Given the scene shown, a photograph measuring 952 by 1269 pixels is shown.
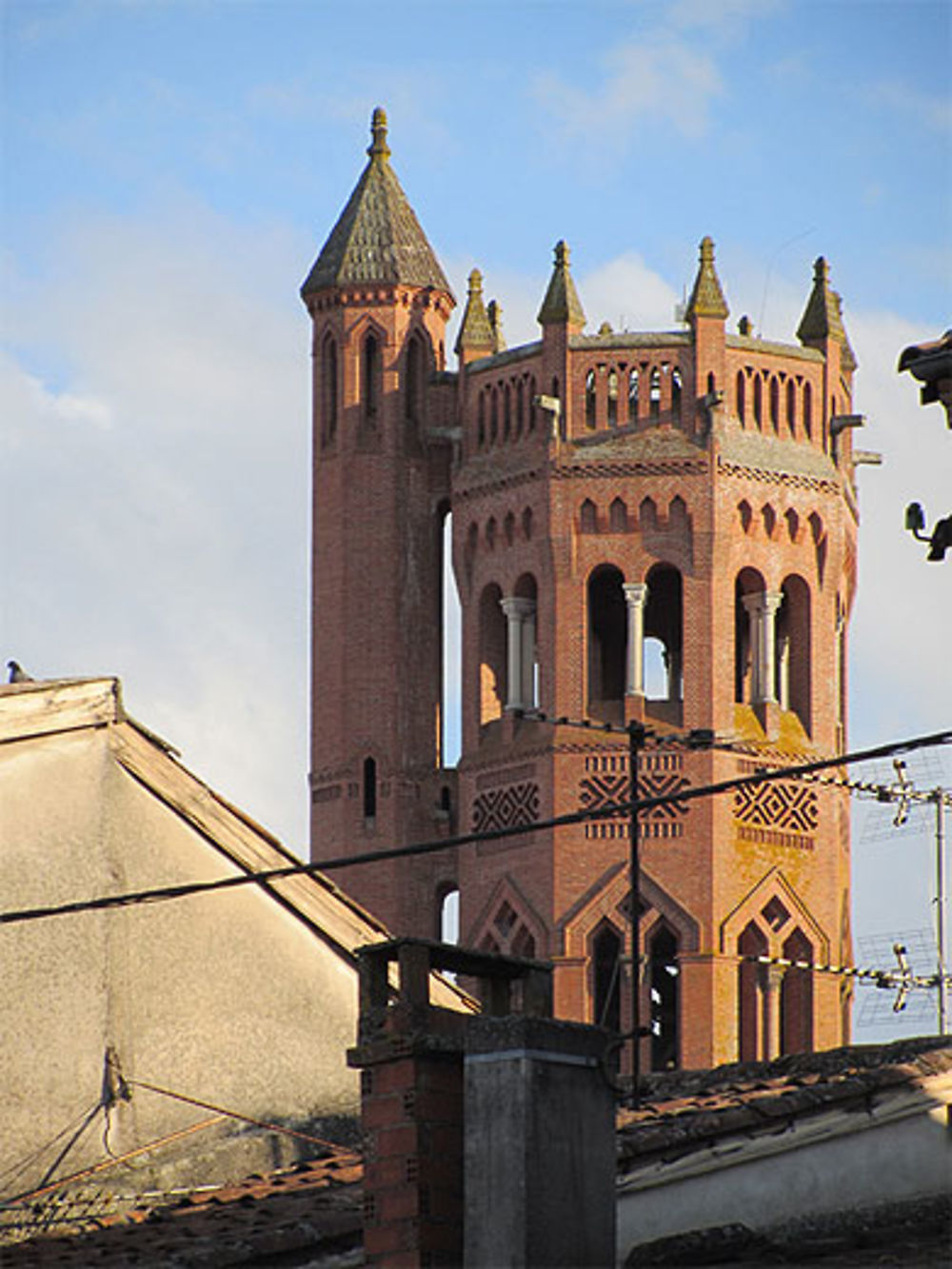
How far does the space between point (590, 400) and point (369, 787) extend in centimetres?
679

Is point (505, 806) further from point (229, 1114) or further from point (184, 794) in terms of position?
point (229, 1114)

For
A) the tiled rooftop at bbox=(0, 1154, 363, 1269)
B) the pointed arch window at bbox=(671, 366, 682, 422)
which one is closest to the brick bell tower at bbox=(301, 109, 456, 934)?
the pointed arch window at bbox=(671, 366, 682, 422)

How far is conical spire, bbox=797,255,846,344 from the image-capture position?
64562mm

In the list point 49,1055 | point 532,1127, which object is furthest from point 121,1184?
point 532,1127

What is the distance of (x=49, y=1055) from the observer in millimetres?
25125

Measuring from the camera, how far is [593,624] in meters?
64.8

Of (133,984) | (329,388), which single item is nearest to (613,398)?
Answer: (329,388)

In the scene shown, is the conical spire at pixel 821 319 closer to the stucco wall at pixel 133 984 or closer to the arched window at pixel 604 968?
the arched window at pixel 604 968

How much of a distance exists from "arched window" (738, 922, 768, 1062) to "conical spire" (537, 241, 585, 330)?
9517mm

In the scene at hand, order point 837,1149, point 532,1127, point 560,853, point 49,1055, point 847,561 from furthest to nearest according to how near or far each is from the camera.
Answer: point 847,561 < point 560,853 < point 49,1055 < point 837,1149 < point 532,1127

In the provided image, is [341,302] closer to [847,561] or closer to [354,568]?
[354,568]

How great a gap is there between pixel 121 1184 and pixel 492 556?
38.9 meters

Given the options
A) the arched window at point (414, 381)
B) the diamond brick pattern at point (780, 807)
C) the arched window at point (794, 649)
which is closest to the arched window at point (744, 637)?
the arched window at point (794, 649)

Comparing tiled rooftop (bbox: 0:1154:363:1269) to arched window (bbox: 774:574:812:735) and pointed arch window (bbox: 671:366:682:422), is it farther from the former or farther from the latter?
arched window (bbox: 774:574:812:735)
